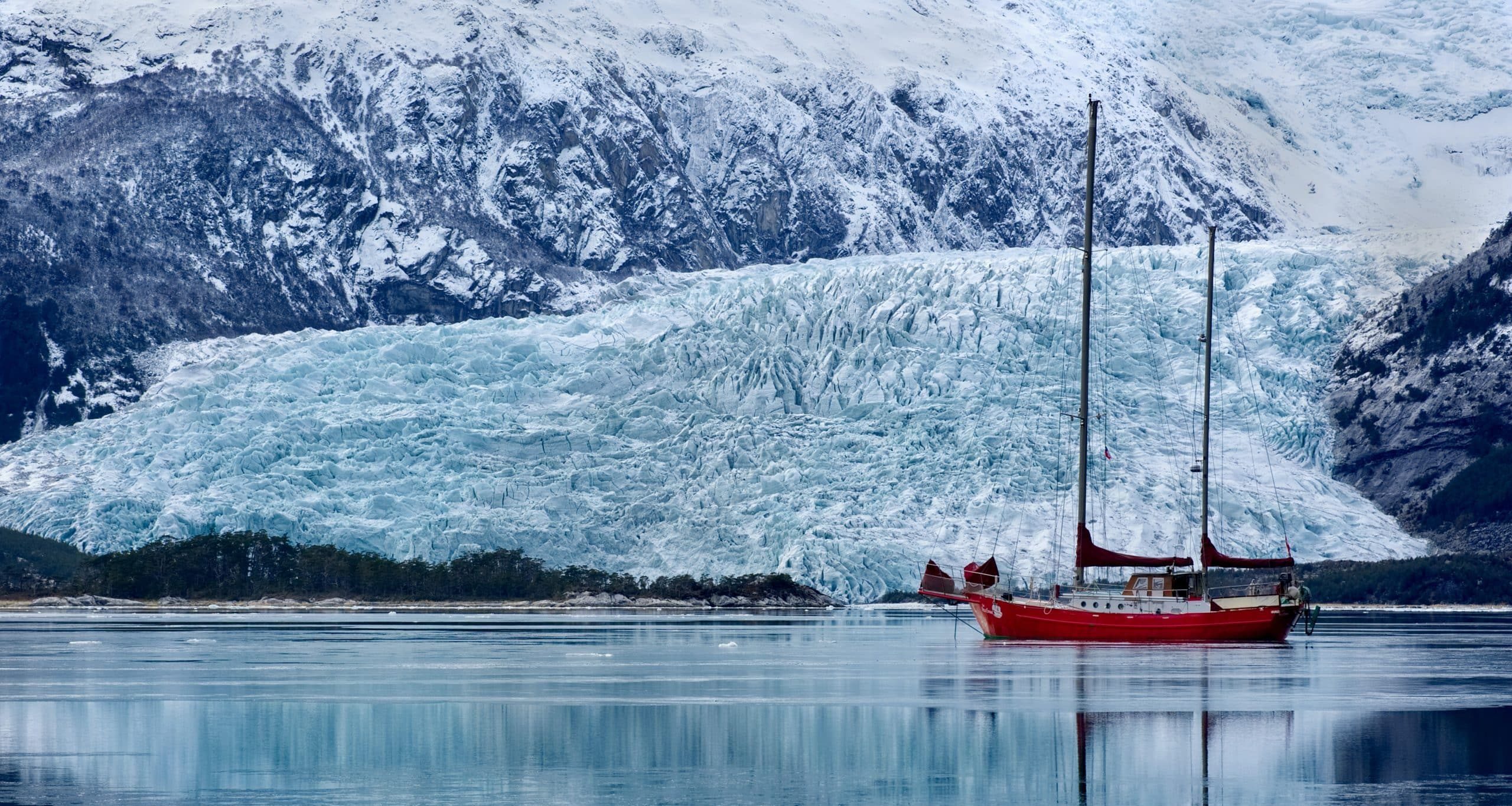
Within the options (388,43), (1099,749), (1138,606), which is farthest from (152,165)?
(1099,749)

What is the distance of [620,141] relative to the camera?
4584 inches

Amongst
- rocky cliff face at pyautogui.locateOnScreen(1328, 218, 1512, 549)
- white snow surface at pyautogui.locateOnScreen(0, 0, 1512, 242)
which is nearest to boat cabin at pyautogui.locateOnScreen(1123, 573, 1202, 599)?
rocky cliff face at pyautogui.locateOnScreen(1328, 218, 1512, 549)

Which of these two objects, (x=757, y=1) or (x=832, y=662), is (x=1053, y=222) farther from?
(x=832, y=662)

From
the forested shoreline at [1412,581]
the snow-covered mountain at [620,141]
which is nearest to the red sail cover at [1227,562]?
the forested shoreline at [1412,581]

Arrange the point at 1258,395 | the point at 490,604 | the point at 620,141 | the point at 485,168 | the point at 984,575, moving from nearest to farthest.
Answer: the point at 984,575 → the point at 490,604 → the point at 1258,395 → the point at 485,168 → the point at 620,141

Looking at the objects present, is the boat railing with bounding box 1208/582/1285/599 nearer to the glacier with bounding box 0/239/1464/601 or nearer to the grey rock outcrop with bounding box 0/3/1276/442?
the glacier with bounding box 0/239/1464/601

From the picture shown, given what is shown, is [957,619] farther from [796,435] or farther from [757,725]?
[757,725]

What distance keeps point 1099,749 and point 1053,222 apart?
98.7 m

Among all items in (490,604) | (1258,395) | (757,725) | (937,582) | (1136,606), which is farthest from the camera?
(1258,395)

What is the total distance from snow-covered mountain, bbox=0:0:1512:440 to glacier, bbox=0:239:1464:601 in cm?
2241

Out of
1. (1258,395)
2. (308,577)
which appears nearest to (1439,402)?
(1258,395)

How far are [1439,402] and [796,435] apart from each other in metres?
29.6

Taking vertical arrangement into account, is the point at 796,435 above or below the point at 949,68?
below

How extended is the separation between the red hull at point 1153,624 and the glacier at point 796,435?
82.6ft
